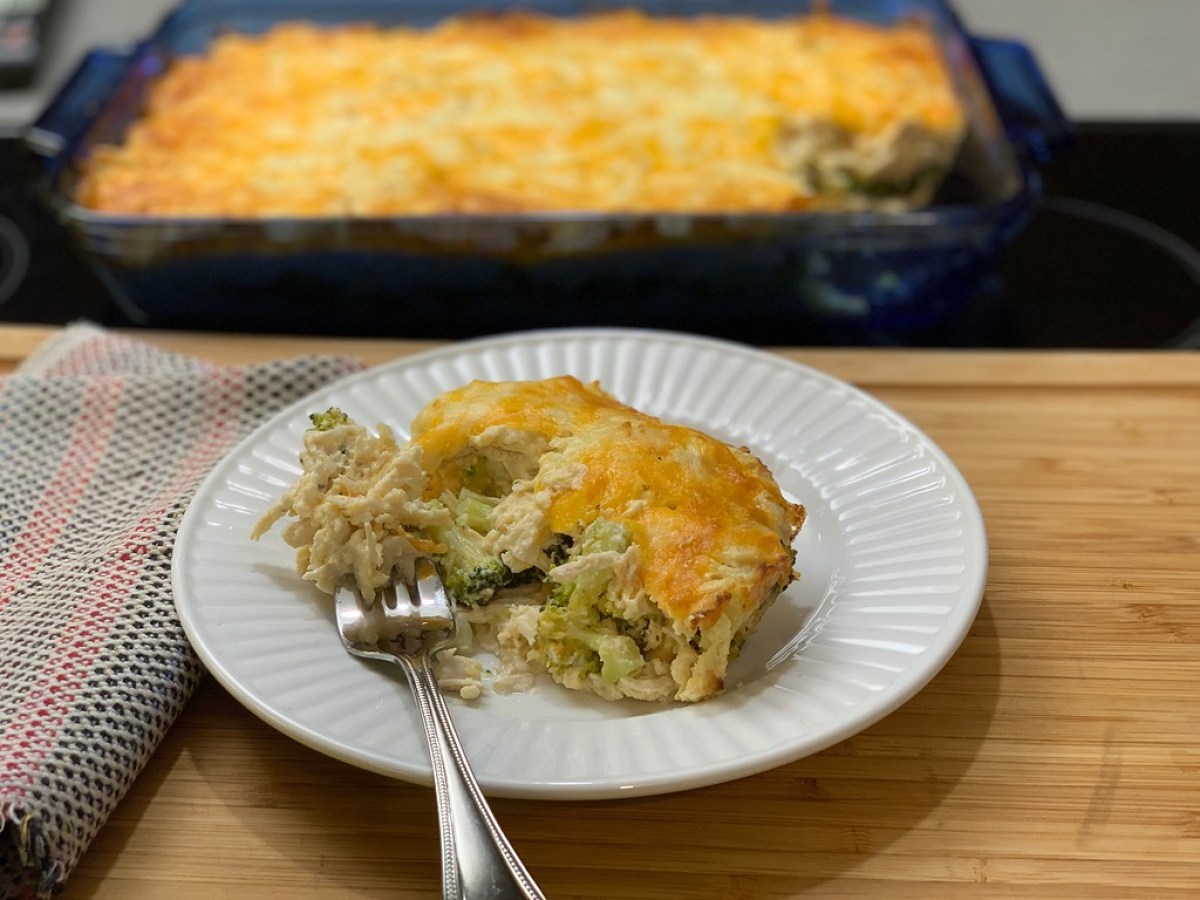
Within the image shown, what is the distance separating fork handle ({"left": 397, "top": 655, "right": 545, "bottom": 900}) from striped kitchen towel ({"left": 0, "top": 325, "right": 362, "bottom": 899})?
1.22ft

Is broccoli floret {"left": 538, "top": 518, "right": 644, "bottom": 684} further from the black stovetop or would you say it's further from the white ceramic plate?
the black stovetop

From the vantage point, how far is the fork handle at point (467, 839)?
3.64 ft

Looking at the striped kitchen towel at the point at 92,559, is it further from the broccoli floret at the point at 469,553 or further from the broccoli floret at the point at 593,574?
the broccoli floret at the point at 593,574

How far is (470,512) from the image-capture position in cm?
155

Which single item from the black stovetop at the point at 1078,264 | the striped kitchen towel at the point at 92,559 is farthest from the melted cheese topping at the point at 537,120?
the striped kitchen towel at the point at 92,559

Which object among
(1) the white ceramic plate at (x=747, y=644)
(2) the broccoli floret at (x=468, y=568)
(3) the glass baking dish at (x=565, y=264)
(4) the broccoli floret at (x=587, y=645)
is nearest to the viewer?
(1) the white ceramic plate at (x=747, y=644)

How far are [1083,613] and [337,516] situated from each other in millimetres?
958

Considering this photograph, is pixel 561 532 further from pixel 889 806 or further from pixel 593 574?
pixel 889 806

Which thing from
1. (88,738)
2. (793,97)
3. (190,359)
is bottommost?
(793,97)

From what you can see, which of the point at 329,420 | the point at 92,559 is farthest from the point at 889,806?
the point at 92,559

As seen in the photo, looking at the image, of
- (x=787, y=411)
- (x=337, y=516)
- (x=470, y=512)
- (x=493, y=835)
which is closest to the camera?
(x=493, y=835)

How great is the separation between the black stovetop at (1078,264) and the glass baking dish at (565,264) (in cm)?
8

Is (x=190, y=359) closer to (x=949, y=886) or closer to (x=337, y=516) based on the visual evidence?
(x=337, y=516)

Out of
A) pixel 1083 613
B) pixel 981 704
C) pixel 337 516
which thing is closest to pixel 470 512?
pixel 337 516
